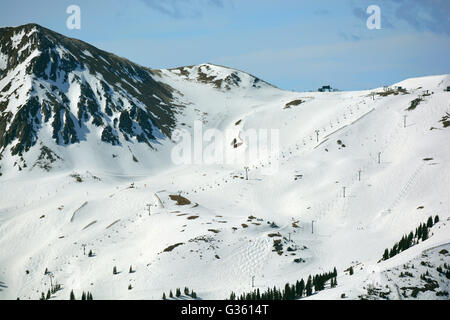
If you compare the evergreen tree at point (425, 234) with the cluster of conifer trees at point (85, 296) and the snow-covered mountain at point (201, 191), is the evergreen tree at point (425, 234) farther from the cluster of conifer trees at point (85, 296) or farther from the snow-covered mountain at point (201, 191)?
the cluster of conifer trees at point (85, 296)

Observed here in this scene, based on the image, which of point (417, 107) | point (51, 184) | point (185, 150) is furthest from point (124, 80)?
point (417, 107)

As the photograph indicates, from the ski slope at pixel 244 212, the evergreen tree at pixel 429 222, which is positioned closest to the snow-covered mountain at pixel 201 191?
the ski slope at pixel 244 212

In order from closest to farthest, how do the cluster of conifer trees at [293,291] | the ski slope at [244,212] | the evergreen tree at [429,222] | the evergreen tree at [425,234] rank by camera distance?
the cluster of conifer trees at [293,291]
the evergreen tree at [425,234]
the ski slope at [244,212]
the evergreen tree at [429,222]

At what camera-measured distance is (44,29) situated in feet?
618

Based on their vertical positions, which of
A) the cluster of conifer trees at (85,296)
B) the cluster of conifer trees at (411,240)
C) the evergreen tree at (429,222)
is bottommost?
the cluster of conifer trees at (85,296)

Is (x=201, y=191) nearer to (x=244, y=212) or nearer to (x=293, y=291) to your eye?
(x=244, y=212)

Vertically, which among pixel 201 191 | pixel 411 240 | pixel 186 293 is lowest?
pixel 186 293

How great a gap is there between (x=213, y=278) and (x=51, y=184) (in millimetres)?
69140

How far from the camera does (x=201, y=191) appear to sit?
11956 centimetres

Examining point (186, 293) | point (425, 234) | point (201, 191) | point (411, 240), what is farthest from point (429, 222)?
point (201, 191)

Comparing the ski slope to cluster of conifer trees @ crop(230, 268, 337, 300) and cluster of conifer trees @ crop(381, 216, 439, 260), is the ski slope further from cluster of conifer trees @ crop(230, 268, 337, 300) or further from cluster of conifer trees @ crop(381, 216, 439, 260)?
cluster of conifer trees @ crop(230, 268, 337, 300)

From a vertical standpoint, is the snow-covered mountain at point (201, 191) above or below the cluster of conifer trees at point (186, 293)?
above

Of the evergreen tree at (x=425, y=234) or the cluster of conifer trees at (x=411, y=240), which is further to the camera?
the evergreen tree at (x=425, y=234)

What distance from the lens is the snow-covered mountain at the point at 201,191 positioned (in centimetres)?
7812
